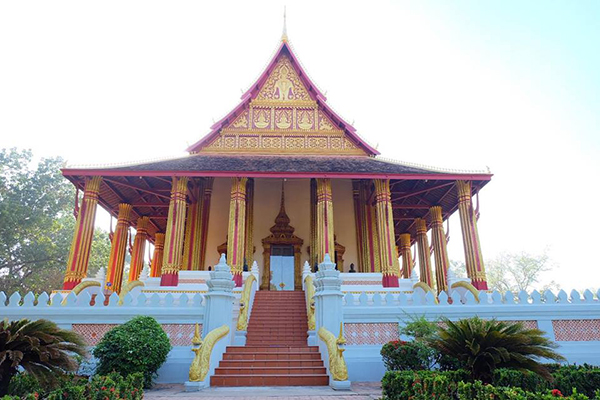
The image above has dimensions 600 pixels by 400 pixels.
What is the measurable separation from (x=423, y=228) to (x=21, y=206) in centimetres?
2352

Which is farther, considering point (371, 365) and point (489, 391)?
point (371, 365)

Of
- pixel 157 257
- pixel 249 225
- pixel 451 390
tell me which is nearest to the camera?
pixel 451 390

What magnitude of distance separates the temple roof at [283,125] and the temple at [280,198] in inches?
1.7

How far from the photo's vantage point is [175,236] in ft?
43.7

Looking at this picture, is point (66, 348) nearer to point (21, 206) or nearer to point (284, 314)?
point (284, 314)

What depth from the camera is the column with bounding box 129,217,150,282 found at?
18.8 m

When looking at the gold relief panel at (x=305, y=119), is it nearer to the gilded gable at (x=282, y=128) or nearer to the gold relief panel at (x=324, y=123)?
the gilded gable at (x=282, y=128)

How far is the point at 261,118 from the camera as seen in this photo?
1684cm

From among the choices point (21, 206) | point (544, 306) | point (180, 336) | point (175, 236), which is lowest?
point (180, 336)

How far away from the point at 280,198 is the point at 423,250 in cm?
776

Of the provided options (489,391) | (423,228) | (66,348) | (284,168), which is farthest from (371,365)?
(423,228)

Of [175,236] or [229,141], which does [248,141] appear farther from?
[175,236]

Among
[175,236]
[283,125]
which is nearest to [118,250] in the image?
[175,236]

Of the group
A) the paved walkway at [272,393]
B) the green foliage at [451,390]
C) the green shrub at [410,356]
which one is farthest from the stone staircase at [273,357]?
the green foliage at [451,390]
